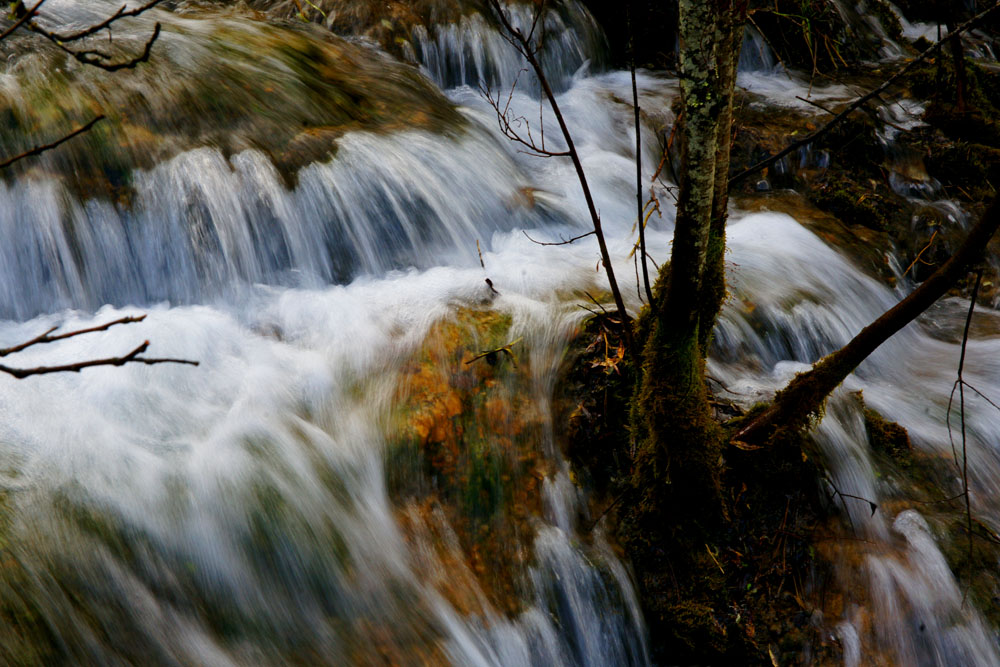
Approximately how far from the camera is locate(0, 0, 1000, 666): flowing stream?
123 inches

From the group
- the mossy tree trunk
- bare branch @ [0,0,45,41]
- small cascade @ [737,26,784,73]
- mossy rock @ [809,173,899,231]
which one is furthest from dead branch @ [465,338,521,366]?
small cascade @ [737,26,784,73]

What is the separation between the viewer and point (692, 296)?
302 cm

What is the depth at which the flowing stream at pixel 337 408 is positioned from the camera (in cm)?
313

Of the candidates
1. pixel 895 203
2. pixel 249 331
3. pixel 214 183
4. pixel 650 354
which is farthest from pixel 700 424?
pixel 895 203

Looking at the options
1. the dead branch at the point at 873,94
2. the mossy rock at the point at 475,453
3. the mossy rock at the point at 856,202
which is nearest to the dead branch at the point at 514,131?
the dead branch at the point at 873,94

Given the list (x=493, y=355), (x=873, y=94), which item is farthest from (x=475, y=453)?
(x=873, y=94)

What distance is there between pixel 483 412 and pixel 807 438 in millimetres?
1671

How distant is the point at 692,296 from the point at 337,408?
81.0 inches

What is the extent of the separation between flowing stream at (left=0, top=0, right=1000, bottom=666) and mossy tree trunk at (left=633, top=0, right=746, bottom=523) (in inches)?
21.6

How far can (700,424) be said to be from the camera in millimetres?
3320

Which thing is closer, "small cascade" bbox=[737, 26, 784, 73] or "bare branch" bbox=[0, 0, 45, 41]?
"bare branch" bbox=[0, 0, 45, 41]

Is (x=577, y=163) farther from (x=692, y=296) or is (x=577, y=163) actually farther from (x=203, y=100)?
(x=203, y=100)

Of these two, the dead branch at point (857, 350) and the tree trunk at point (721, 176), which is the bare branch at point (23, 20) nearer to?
the tree trunk at point (721, 176)

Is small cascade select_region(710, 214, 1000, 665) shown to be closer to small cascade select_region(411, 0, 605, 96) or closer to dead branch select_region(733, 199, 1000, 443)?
dead branch select_region(733, 199, 1000, 443)
